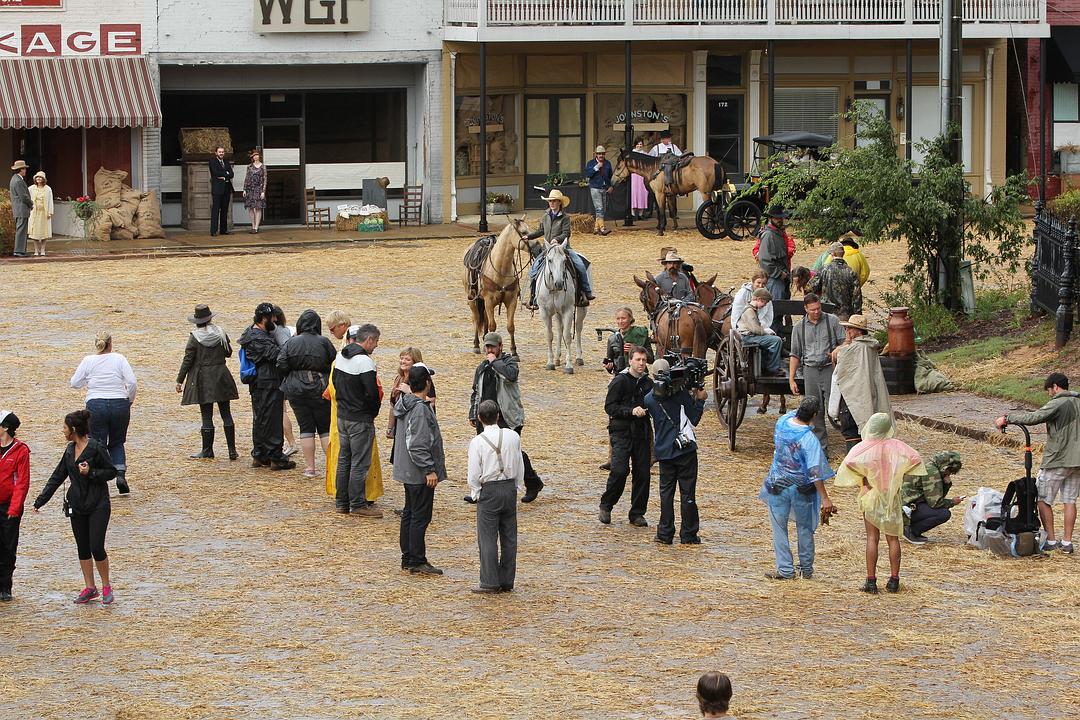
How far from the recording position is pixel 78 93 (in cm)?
3575

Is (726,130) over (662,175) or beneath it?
over

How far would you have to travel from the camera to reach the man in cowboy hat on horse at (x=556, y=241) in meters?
22.0

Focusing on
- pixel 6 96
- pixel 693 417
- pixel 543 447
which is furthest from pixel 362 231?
pixel 693 417

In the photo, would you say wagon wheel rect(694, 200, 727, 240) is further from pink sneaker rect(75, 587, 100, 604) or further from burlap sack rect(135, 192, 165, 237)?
pink sneaker rect(75, 587, 100, 604)

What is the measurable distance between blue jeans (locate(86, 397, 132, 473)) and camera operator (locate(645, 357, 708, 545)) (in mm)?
4962

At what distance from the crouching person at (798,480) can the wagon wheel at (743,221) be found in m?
21.3

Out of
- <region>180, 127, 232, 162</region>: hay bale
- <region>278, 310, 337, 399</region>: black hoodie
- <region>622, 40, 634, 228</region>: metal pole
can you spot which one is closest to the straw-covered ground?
<region>278, 310, 337, 399</region>: black hoodie

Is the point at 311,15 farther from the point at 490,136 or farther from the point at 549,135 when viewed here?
the point at 549,135

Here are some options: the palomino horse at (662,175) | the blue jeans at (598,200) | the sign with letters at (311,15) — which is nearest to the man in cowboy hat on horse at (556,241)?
the palomino horse at (662,175)

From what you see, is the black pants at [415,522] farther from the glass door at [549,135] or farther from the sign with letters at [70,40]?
the glass door at [549,135]

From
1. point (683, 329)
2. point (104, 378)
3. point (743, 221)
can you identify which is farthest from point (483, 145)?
point (104, 378)

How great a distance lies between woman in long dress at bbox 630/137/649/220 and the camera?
37.3m

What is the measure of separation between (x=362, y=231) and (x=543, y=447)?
65.9 feet

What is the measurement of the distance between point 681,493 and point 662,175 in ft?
72.3
